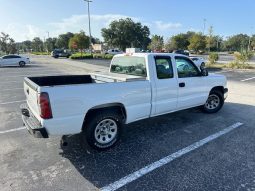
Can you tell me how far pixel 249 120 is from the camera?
609 cm

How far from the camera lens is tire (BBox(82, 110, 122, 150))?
4.13 m

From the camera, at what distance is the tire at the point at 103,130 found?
4.13m

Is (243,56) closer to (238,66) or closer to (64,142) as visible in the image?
(238,66)

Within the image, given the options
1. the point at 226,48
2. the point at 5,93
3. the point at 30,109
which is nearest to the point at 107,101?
the point at 30,109

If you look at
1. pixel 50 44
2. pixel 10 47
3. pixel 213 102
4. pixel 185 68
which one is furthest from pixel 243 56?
pixel 50 44

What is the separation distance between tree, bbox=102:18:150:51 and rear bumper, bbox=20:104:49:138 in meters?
61.7

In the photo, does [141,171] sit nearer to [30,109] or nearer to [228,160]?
[228,160]

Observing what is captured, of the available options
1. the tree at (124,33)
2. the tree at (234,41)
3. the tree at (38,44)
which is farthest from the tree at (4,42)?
the tree at (234,41)

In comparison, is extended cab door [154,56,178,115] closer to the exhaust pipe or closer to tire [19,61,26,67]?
the exhaust pipe

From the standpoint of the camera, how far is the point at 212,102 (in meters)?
6.68

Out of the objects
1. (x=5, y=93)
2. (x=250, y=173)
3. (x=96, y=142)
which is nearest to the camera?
(x=250, y=173)

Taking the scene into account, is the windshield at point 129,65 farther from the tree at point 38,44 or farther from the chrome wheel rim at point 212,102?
the tree at point 38,44

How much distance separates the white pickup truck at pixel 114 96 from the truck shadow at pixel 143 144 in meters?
0.32

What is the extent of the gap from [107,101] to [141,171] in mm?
1325
